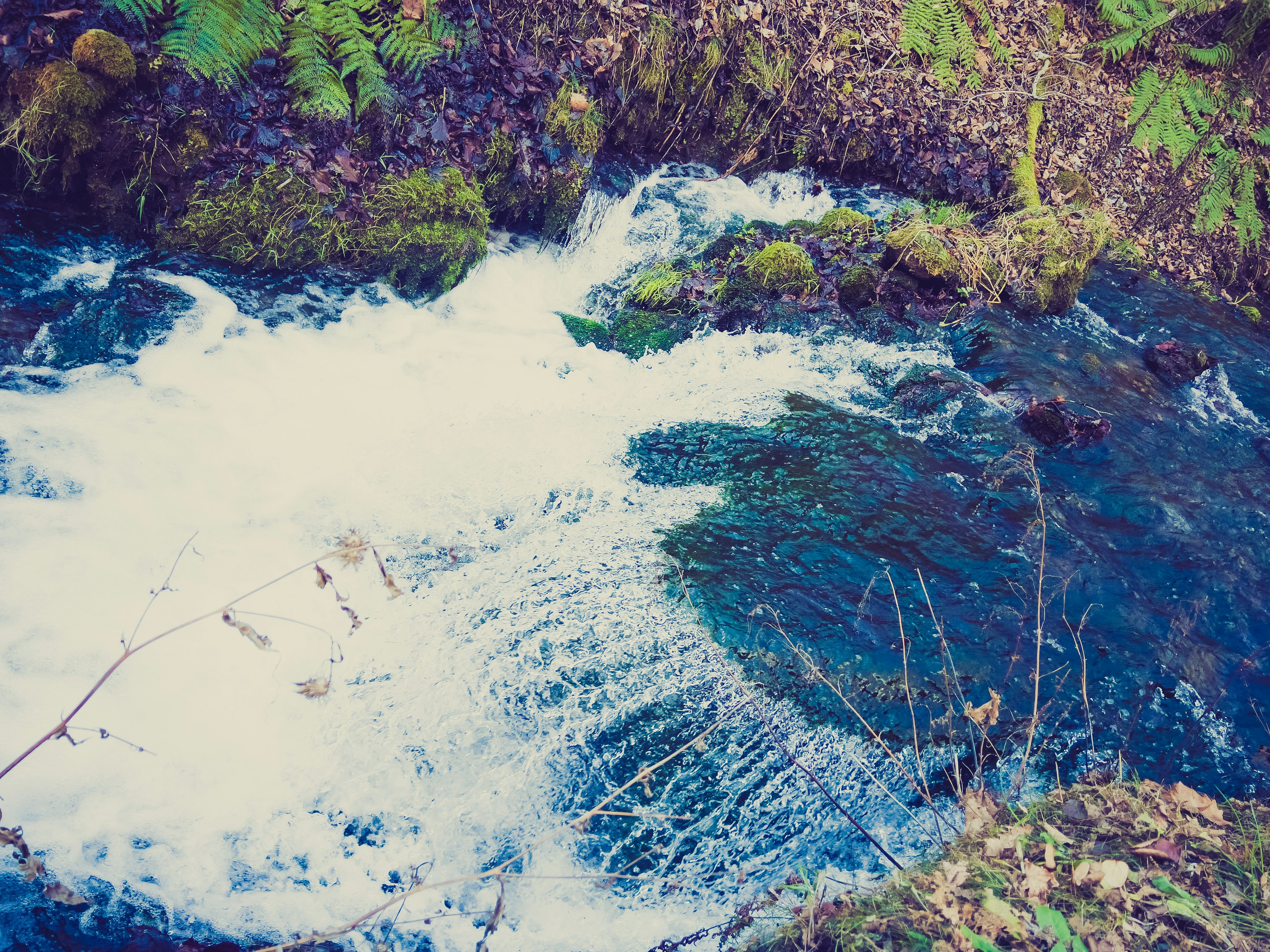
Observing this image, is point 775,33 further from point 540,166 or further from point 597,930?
point 597,930

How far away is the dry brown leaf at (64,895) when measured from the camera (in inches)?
95.4

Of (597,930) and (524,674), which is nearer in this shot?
(597,930)

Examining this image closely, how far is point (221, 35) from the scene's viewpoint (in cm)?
432

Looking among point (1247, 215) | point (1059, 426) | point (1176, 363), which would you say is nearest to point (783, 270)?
point (1059, 426)

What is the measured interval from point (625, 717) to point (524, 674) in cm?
53

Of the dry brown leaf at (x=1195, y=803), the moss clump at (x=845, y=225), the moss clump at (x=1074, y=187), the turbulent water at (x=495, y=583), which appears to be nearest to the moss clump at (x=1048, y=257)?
the turbulent water at (x=495, y=583)

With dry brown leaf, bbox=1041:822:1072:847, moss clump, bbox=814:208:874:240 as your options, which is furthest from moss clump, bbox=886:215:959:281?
dry brown leaf, bbox=1041:822:1072:847

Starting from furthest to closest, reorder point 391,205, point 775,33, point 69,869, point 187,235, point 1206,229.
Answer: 1. point 1206,229
2. point 775,33
3. point 391,205
4. point 187,235
5. point 69,869

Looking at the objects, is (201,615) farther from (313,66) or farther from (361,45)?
(361,45)

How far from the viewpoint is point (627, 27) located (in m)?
5.94

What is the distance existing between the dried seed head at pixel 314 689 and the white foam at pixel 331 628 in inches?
2.6

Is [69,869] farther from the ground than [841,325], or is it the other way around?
[841,325]

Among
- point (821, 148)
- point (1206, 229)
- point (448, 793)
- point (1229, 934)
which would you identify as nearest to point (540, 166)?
point (821, 148)

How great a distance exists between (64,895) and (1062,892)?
3580 millimetres
